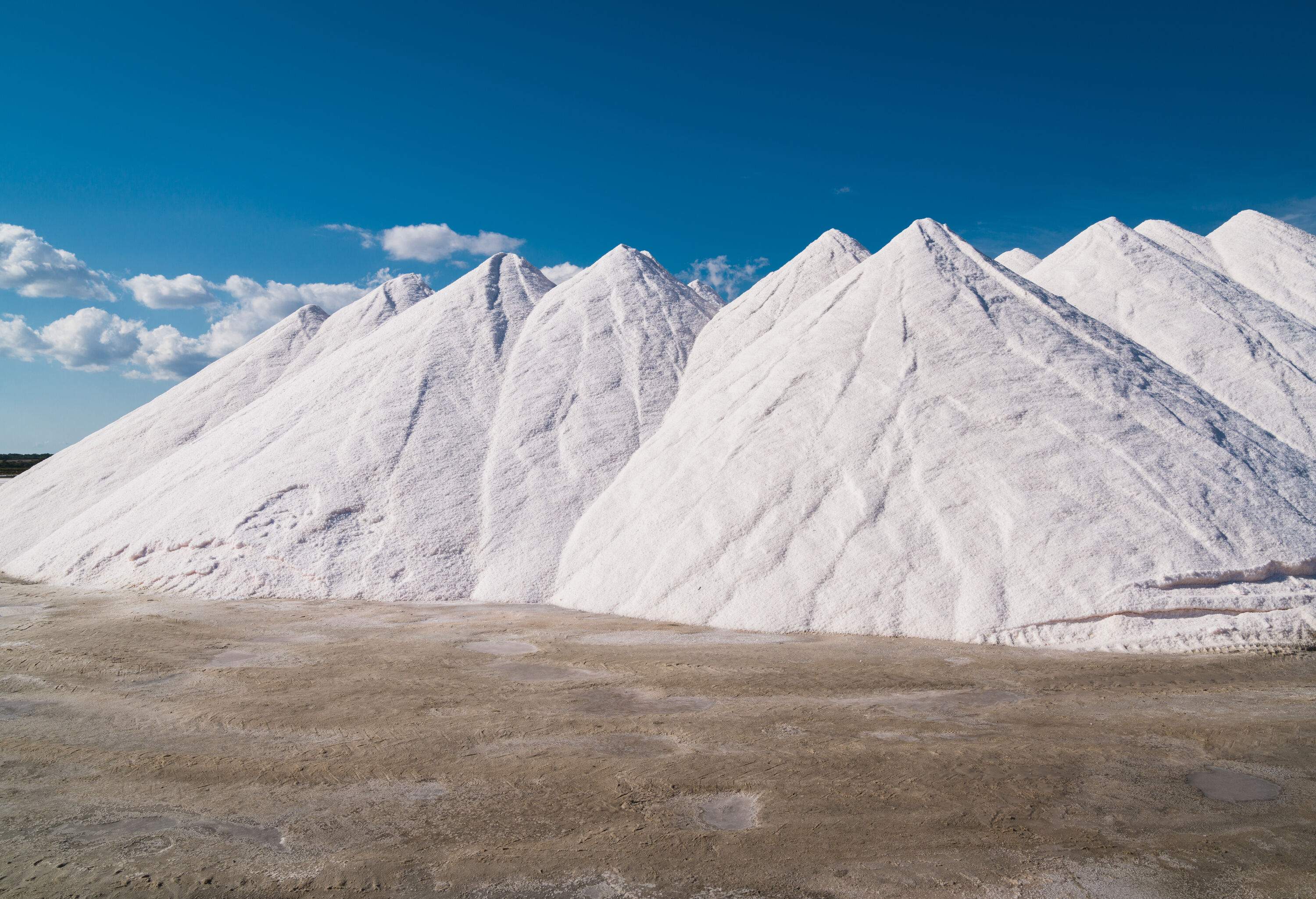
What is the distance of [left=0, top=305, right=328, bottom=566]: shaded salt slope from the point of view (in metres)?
18.7

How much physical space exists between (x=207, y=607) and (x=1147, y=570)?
13990 millimetres

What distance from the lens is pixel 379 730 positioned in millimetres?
6410

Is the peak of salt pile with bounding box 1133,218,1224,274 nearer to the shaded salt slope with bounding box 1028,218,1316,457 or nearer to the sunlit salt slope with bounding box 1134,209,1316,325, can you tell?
the sunlit salt slope with bounding box 1134,209,1316,325

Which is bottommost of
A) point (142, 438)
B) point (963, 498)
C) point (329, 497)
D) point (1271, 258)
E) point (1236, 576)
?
point (1236, 576)

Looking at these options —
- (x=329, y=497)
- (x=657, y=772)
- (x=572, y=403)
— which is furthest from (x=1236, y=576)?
(x=329, y=497)

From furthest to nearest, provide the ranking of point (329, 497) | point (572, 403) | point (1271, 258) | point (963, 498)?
point (1271, 258) < point (572, 403) < point (329, 497) < point (963, 498)

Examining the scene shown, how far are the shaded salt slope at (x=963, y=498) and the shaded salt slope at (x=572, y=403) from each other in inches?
29.2

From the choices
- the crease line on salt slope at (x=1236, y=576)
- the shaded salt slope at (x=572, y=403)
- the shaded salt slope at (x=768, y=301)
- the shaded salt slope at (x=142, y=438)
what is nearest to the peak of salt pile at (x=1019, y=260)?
the shaded salt slope at (x=768, y=301)

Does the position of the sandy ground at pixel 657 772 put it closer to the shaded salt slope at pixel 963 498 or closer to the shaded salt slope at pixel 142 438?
the shaded salt slope at pixel 963 498

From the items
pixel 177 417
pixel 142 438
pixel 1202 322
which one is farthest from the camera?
pixel 177 417

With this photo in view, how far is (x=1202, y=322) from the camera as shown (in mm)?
19188

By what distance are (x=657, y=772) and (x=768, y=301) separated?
58.3 ft

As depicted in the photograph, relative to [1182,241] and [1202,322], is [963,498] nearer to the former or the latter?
[1202,322]

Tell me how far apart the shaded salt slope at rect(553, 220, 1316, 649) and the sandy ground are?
92 centimetres
